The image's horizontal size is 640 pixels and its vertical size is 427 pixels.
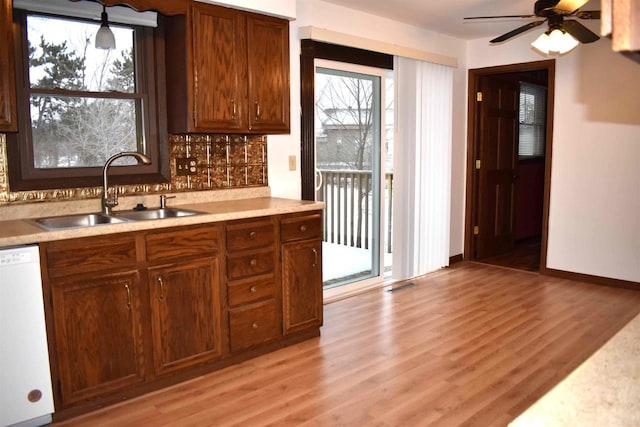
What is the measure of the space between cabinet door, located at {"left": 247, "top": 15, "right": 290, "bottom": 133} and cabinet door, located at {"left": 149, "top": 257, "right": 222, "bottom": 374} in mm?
1045

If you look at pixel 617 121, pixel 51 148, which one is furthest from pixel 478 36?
pixel 51 148

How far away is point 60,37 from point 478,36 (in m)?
3.97

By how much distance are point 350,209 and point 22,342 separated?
2929 mm

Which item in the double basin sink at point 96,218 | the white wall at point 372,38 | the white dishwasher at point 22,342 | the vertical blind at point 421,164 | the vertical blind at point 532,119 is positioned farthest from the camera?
the vertical blind at point 532,119

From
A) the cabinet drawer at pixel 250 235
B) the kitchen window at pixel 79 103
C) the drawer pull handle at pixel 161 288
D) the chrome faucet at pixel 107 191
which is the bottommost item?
the drawer pull handle at pixel 161 288

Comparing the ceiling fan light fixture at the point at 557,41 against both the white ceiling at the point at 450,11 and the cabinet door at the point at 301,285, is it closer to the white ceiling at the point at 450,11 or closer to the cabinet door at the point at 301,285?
the white ceiling at the point at 450,11

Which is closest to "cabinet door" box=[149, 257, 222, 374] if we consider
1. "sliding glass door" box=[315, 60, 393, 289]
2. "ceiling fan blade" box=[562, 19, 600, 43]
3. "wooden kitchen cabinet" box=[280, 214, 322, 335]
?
"wooden kitchen cabinet" box=[280, 214, 322, 335]

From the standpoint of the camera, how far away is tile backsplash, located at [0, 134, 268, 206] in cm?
324

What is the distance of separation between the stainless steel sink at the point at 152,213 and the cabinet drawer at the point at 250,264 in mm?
357

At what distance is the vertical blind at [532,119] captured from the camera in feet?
21.5

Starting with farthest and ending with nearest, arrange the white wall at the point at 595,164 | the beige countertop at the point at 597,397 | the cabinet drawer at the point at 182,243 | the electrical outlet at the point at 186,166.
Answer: the white wall at the point at 595,164 → the electrical outlet at the point at 186,166 → the cabinet drawer at the point at 182,243 → the beige countertop at the point at 597,397

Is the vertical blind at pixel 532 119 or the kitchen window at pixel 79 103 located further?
the vertical blind at pixel 532 119

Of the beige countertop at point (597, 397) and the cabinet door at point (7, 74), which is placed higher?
the cabinet door at point (7, 74)

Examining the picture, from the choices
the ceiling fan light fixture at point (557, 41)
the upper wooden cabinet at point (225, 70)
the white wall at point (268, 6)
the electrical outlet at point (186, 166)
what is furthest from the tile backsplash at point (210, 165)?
the ceiling fan light fixture at point (557, 41)
